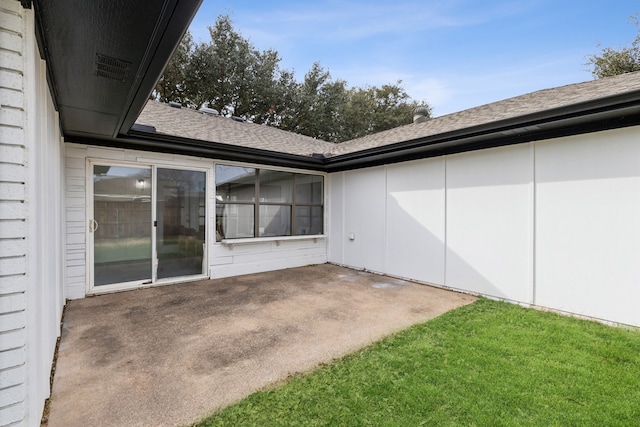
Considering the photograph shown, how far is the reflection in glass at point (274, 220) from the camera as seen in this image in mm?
6406

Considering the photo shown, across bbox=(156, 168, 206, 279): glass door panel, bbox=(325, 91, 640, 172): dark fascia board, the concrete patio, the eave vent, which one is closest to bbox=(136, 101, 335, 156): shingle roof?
bbox=(156, 168, 206, 279): glass door panel

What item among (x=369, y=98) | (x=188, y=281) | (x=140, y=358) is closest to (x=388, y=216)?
(x=188, y=281)

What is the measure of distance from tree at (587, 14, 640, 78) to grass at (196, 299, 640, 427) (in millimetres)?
17600

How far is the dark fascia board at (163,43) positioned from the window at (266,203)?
3.02 metres

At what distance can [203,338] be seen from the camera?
10.3ft

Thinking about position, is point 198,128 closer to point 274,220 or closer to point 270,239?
point 274,220

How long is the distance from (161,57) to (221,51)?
1393 cm

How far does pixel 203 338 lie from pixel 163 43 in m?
2.77

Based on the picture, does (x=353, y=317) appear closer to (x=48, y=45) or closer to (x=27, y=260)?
(x=27, y=260)

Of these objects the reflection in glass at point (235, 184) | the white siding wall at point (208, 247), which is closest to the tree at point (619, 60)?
the white siding wall at point (208, 247)

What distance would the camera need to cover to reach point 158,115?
5957mm

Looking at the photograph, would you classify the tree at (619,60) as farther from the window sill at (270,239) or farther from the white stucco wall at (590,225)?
the window sill at (270,239)

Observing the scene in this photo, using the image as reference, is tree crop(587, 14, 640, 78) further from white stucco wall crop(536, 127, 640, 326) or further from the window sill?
the window sill

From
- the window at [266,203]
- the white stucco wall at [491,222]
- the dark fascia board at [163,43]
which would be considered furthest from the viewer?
the window at [266,203]
